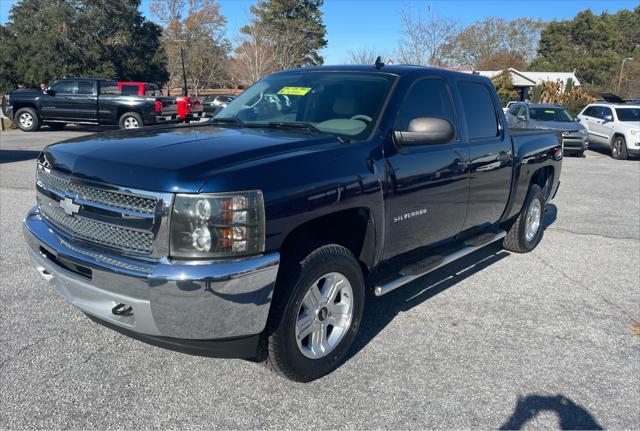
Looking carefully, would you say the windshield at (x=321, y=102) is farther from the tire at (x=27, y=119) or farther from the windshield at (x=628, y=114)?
the tire at (x=27, y=119)

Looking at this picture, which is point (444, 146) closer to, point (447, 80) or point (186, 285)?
point (447, 80)

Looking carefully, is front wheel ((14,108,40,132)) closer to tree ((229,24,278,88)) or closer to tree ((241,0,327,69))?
tree ((229,24,278,88))

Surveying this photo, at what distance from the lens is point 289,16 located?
153 feet

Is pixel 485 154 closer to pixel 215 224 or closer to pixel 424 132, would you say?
pixel 424 132

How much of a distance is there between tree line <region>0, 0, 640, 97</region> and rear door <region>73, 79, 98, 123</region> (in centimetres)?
1092

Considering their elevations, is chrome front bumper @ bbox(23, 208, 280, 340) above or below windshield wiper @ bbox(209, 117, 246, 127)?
below

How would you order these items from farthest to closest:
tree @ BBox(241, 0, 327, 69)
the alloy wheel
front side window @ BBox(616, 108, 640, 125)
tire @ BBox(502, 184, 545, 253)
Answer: tree @ BBox(241, 0, 327, 69), front side window @ BBox(616, 108, 640, 125), tire @ BBox(502, 184, 545, 253), the alloy wheel

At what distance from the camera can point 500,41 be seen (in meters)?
62.6

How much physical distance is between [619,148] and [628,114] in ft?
5.00

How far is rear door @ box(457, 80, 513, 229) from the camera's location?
451 cm

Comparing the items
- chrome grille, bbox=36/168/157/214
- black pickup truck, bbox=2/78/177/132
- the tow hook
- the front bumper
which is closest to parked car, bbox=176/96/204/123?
black pickup truck, bbox=2/78/177/132

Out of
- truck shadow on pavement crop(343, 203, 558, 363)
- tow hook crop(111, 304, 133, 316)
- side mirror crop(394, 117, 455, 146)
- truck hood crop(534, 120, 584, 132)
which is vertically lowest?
truck shadow on pavement crop(343, 203, 558, 363)

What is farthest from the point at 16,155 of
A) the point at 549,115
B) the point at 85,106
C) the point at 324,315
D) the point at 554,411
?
the point at 549,115

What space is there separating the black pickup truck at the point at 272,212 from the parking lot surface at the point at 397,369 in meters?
0.32
